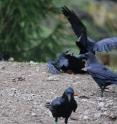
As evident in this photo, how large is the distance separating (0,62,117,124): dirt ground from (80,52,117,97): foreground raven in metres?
0.21

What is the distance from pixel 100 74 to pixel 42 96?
815 mm

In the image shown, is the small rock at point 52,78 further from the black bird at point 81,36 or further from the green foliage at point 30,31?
the green foliage at point 30,31

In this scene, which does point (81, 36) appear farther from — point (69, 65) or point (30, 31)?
point (30, 31)

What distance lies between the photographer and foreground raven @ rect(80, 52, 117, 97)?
8336 millimetres

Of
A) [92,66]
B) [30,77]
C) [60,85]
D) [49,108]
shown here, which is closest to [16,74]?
[30,77]

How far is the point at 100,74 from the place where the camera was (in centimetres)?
841

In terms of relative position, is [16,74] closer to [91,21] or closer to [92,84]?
[92,84]

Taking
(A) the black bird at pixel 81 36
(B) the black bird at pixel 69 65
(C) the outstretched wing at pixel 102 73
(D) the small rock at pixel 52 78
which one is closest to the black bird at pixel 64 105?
(C) the outstretched wing at pixel 102 73

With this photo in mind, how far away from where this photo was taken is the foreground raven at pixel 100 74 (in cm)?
834

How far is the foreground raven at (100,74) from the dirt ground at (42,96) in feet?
0.69

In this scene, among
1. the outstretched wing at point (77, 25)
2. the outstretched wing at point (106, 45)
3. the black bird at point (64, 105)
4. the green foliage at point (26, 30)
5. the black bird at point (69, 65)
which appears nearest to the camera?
the black bird at point (64, 105)

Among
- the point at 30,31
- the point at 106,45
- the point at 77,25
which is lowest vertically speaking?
the point at 30,31

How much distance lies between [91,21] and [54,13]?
5592mm

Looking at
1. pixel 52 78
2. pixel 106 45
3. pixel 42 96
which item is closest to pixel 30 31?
pixel 52 78
